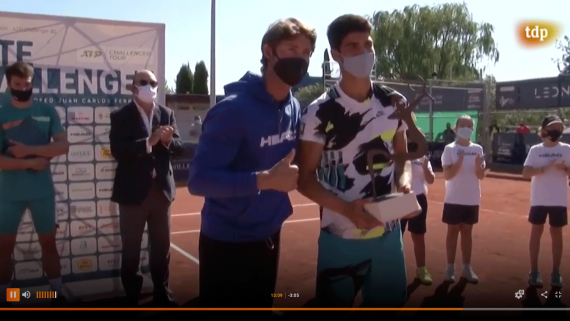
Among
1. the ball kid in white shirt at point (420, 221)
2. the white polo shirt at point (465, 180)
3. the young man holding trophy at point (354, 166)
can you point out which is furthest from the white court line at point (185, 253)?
the young man holding trophy at point (354, 166)

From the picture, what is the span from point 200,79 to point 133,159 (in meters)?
30.5

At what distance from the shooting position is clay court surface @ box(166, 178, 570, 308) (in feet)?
14.9

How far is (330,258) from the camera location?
2322 millimetres

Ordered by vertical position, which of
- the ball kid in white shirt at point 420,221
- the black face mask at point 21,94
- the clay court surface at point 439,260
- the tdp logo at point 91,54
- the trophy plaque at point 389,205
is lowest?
the clay court surface at point 439,260

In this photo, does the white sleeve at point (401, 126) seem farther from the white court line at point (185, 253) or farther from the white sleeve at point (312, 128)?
the white court line at point (185, 253)

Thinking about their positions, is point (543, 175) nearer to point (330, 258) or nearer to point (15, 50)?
point (330, 258)

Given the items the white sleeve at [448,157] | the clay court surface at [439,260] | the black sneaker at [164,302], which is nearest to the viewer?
the black sneaker at [164,302]

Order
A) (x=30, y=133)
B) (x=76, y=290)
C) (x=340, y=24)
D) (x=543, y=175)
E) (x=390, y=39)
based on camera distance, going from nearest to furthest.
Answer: (x=340, y=24) < (x=30, y=133) < (x=76, y=290) < (x=543, y=175) < (x=390, y=39)

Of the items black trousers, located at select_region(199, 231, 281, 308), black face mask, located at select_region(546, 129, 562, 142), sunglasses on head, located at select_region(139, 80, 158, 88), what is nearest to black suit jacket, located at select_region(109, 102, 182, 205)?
sunglasses on head, located at select_region(139, 80, 158, 88)

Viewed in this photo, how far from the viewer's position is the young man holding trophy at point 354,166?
225 cm

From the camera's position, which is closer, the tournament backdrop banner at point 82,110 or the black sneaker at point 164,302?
the tournament backdrop banner at point 82,110

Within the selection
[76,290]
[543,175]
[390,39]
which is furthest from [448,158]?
[390,39]

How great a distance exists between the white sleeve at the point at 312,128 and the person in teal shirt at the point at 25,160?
2381mm

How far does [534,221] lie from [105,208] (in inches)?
148
